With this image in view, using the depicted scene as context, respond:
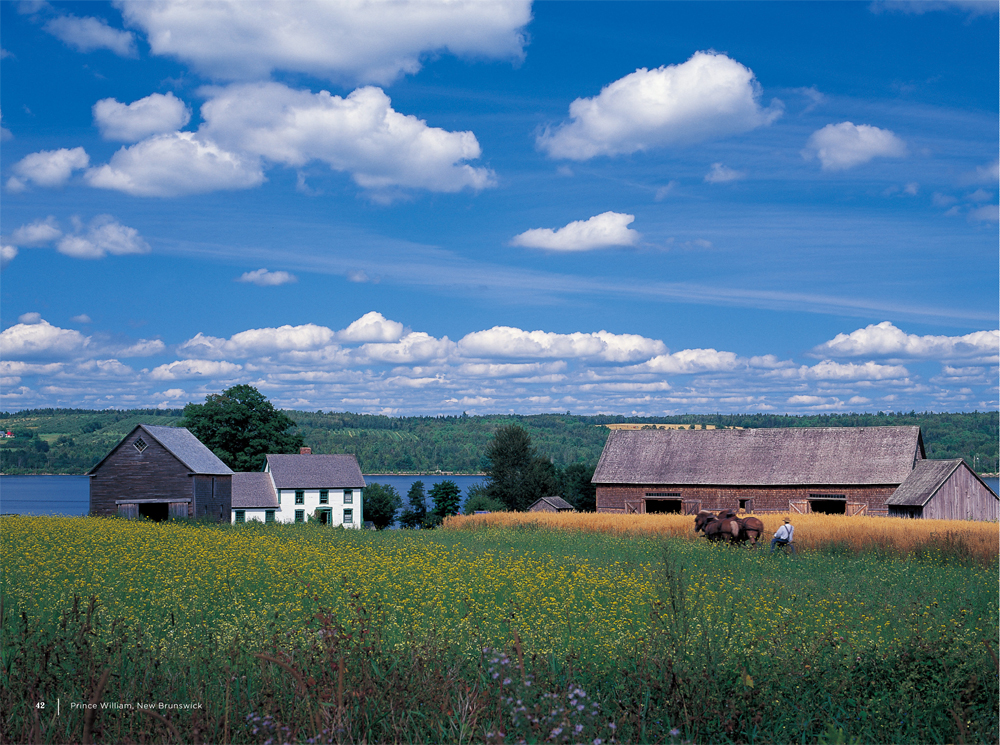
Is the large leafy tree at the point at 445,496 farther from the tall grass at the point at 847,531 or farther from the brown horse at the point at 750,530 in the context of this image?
the brown horse at the point at 750,530

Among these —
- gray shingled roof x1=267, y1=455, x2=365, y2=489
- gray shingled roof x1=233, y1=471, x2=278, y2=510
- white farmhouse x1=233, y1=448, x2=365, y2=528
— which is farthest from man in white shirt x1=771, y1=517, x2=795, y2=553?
gray shingled roof x1=267, y1=455, x2=365, y2=489

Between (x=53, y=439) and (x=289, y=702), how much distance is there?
19782 cm

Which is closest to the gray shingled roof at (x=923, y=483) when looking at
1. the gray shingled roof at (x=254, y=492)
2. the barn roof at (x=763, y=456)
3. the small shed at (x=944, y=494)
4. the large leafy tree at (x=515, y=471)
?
the small shed at (x=944, y=494)

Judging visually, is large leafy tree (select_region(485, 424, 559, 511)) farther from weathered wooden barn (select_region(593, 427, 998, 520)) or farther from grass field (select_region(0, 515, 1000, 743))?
grass field (select_region(0, 515, 1000, 743))

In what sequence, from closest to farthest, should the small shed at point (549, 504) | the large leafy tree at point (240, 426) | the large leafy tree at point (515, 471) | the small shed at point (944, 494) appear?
1. the small shed at point (944, 494)
2. the large leafy tree at point (240, 426)
3. the small shed at point (549, 504)
4. the large leafy tree at point (515, 471)

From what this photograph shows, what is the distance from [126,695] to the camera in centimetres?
624

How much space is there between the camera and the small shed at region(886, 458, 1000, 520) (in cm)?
4203

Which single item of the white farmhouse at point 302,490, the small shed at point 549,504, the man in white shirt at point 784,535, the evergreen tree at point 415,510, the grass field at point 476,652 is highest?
the grass field at point 476,652

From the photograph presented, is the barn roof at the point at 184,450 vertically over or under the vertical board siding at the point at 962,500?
over

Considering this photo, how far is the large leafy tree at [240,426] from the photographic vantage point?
67200 mm

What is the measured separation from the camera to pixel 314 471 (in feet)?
250

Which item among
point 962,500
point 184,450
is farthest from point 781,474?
point 184,450

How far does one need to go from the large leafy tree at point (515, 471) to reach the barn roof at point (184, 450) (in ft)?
145

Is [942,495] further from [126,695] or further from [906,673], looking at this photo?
[126,695]
